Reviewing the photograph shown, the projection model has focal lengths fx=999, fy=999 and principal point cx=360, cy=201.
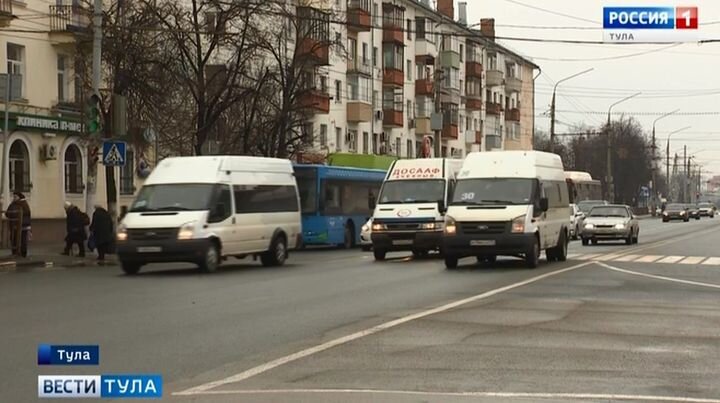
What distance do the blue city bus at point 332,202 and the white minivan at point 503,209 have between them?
974 cm

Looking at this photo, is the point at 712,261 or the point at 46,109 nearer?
the point at 712,261

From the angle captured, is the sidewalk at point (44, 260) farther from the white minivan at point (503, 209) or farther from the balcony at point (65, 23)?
the white minivan at point (503, 209)

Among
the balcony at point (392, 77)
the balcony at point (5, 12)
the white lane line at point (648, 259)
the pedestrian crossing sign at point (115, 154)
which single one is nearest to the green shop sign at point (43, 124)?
the balcony at point (5, 12)

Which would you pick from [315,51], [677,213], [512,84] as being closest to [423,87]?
[677,213]

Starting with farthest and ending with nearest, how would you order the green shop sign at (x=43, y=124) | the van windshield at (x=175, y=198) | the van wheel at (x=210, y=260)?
1. the green shop sign at (x=43, y=124)
2. the van windshield at (x=175, y=198)
3. the van wheel at (x=210, y=260)

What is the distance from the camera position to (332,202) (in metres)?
34.9

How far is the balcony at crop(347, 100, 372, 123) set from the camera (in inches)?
2474

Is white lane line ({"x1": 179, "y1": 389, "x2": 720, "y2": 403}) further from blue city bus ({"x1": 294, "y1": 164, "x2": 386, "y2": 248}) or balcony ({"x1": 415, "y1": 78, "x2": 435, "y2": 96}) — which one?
balcony ({"x1": 415, "y1": 78, "x2": 435, "y2": 96})

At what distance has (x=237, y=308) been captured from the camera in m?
14.2

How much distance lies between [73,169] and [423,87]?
40.2m

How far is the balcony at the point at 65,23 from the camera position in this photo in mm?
35550

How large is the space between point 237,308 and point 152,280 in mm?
6037

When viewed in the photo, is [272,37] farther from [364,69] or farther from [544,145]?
[544,145]

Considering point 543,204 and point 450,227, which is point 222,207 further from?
point 543,204
